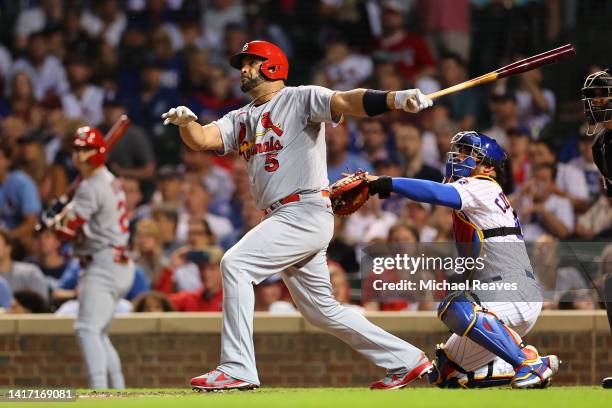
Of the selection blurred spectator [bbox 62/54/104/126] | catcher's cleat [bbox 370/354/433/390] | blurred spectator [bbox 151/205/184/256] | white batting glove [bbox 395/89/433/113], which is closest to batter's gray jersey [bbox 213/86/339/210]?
white batting glove [bbox 395/89/433/113]

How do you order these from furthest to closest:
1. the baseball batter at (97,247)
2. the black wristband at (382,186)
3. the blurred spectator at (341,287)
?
1. the blurred spectator at (341,287)
2. the baseball batter at (97,247)
3. the black wristband at (382,186)

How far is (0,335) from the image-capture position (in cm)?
1055

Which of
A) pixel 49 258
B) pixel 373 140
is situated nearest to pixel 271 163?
pixel 49 258

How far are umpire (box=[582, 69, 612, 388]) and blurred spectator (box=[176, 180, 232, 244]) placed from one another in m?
5.36

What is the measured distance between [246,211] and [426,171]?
66.3 inches

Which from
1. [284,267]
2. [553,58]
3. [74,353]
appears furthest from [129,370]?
[553,58]

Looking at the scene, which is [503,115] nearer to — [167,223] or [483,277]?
[167,223]

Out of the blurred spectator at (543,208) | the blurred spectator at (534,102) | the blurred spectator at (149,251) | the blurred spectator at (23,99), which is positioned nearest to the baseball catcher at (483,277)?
the blurred spectator at (543,208)

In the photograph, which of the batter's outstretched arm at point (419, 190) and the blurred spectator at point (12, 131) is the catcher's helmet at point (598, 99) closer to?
the batter's outstretched arm at point (419, 190)

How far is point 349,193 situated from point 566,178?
4.99m

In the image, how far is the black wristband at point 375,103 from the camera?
6.43 meters

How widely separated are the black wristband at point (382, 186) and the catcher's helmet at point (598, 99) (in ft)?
3.95

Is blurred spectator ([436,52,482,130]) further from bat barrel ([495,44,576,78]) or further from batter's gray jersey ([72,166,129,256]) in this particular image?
bat barrel ([495,44,576,78])

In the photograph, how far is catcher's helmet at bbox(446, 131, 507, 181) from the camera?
706 cm
